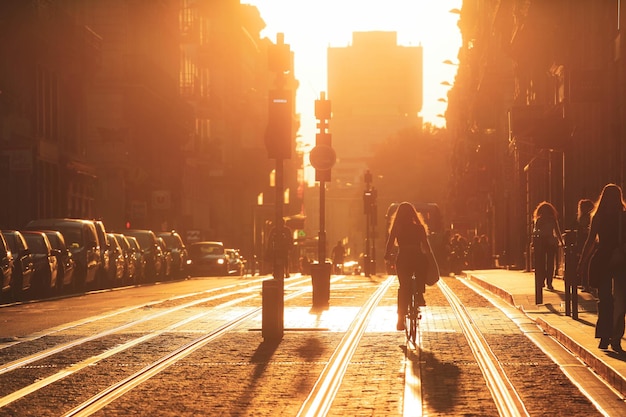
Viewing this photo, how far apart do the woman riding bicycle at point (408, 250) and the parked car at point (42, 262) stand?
1483 centimetres

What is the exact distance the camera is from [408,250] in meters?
19.3

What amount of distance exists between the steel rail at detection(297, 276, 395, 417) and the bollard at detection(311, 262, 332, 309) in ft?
13.2

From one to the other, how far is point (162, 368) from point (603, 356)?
4.32m

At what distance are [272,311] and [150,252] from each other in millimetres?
33225

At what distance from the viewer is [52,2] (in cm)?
5850

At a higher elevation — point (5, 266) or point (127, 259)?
point (127, 259)

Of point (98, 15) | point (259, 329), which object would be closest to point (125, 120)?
point (98, 15)

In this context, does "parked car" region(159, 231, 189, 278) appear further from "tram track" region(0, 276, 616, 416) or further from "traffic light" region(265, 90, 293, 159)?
"traffic light" region(265, 90, 293, 159)

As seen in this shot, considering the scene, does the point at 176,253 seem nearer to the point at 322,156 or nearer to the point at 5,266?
the point at 322,156

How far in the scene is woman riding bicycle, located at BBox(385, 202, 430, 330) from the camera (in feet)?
62.2

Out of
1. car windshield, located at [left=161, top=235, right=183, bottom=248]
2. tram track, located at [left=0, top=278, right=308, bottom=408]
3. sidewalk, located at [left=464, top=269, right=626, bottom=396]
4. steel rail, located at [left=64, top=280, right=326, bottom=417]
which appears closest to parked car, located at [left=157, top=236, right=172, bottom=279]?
car windshield, located at [left=161, top=235, right=183, bottom=248]

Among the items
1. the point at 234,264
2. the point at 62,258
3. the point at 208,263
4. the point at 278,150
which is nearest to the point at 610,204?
the point at 278,150

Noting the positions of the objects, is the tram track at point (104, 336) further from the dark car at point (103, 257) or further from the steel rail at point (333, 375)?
the dark car at point (103, 257)

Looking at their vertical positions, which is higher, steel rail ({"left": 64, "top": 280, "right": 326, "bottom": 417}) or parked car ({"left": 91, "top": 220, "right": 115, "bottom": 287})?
parked car ({"left": 91, "top": 220, "right": 115, "bottom": 287})
